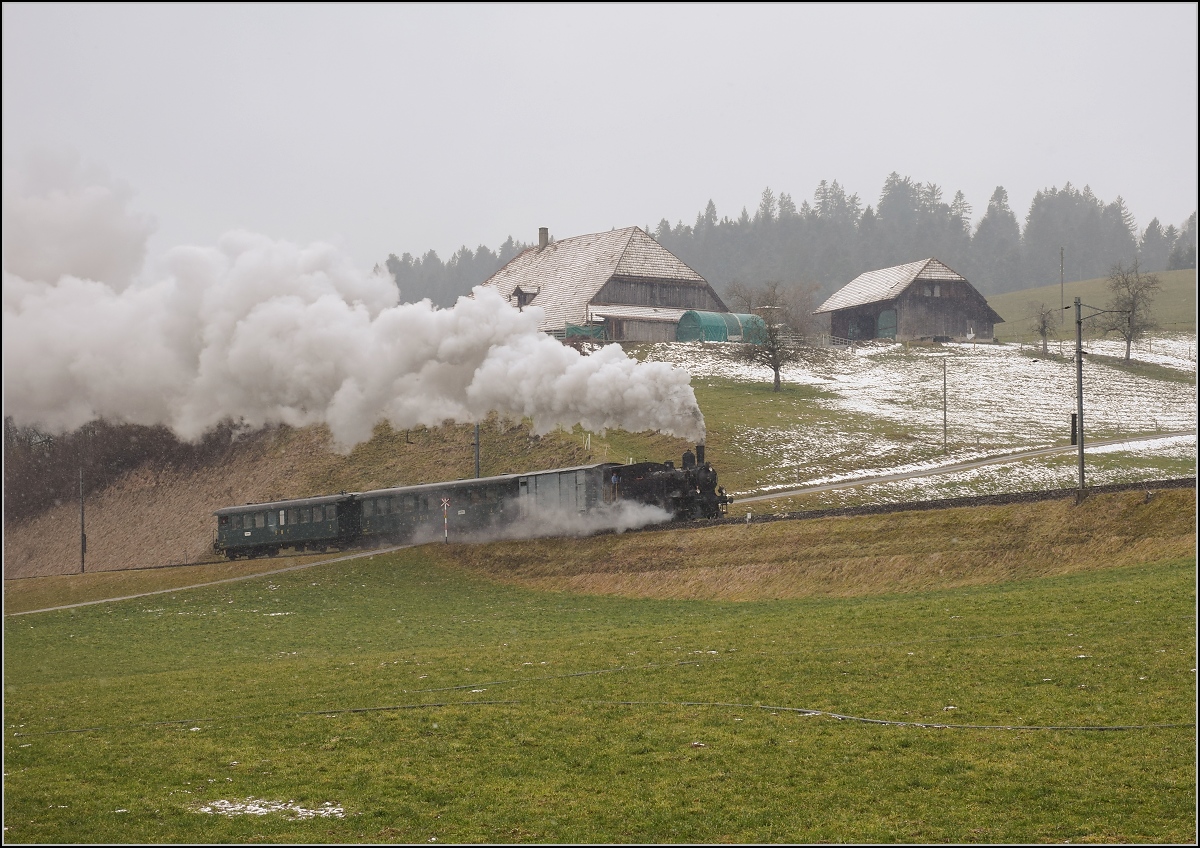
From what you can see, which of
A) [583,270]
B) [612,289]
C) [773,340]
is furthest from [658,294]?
[773,340]

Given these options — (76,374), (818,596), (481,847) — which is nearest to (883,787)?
(481,847)

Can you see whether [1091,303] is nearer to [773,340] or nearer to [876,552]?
[773,340]

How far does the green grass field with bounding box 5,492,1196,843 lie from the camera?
1491cm

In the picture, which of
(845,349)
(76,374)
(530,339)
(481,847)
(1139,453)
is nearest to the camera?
(481,847)

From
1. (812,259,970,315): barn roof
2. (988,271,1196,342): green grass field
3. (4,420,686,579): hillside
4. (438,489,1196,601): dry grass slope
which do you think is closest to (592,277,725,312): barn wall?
(812,259,970,315): barn roof

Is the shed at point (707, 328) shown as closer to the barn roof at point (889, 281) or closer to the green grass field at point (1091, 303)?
the barn roof at point (889, 281)

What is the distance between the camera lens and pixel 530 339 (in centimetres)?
5331

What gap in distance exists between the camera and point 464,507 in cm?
5159

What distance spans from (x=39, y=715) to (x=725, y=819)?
15530 millimetres

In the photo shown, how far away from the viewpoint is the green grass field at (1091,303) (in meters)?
130

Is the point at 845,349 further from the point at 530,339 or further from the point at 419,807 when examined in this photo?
the point at 419,807

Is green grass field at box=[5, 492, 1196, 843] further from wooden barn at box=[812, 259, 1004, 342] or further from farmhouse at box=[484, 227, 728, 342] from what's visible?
wooden barn at box=[812, 259, 1004, 342]

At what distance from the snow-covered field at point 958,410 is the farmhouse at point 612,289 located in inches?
201

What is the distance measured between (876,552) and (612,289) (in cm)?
7029
